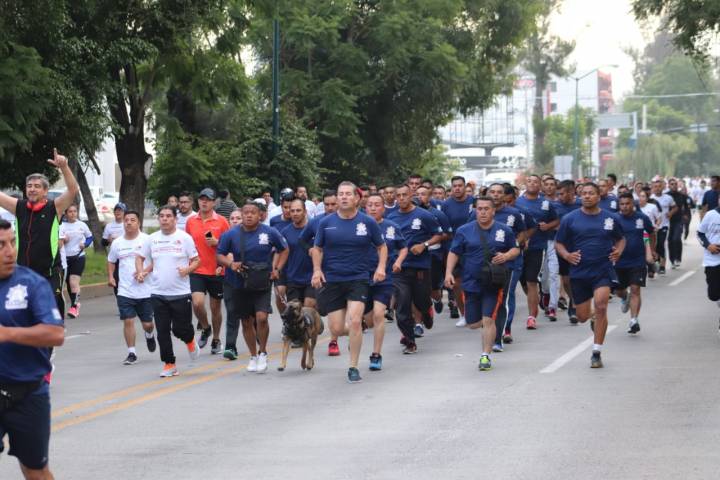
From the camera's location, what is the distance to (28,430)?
645cm

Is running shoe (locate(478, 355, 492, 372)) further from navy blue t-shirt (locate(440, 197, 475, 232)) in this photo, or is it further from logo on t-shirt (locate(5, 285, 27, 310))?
logo on t-shirt (locate(5, 285, 27, 310))

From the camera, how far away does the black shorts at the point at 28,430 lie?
21.2 feet

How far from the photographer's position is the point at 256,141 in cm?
3647

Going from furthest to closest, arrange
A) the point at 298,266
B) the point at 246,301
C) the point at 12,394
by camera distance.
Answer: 1. the point at 298,266
2. the point at 246,301
3. the point at 12,394

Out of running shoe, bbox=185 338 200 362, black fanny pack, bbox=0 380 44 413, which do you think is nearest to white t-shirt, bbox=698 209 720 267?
running shoe, bbox=185 338 200 362

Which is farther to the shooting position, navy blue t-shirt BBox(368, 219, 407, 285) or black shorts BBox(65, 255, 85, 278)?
black shorts BBox(65, 255, 85, 278)

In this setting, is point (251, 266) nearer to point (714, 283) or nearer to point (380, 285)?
point (380, 285)

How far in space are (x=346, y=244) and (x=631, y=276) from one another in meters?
4.92

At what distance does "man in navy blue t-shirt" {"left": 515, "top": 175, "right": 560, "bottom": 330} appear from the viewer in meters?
18.1

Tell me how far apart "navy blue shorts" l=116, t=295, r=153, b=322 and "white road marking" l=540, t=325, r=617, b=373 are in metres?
4.13

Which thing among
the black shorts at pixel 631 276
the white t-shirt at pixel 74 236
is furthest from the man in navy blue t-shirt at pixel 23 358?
the white t-shirt at pixel 74 236

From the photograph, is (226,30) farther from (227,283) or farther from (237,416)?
(237,416)

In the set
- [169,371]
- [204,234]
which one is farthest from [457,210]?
[169,371]

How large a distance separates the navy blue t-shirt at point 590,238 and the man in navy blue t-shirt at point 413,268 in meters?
2.07
